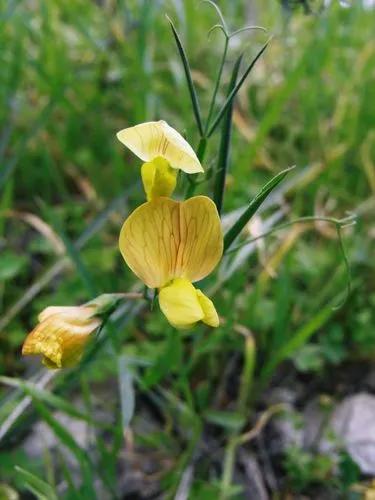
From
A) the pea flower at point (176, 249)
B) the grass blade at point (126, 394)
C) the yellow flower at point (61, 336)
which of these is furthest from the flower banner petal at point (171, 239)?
the grass blade at point (126, 394)

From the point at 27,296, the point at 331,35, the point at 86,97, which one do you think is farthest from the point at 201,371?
the point at 331,35

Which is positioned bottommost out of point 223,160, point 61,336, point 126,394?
point 126,394

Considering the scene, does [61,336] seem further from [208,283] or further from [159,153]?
[208,283]

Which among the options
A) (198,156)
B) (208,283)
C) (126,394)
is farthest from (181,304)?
(208,283)

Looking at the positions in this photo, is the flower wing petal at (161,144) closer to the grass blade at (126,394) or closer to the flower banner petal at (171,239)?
the flower banner petal at (171,239)

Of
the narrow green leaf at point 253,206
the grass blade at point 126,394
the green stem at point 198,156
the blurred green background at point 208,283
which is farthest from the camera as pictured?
the blurred green background at point 208,283

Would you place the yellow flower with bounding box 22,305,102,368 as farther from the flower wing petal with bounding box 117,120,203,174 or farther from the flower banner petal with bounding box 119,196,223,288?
the flower wing petal with bounding box 117,120,203,174
